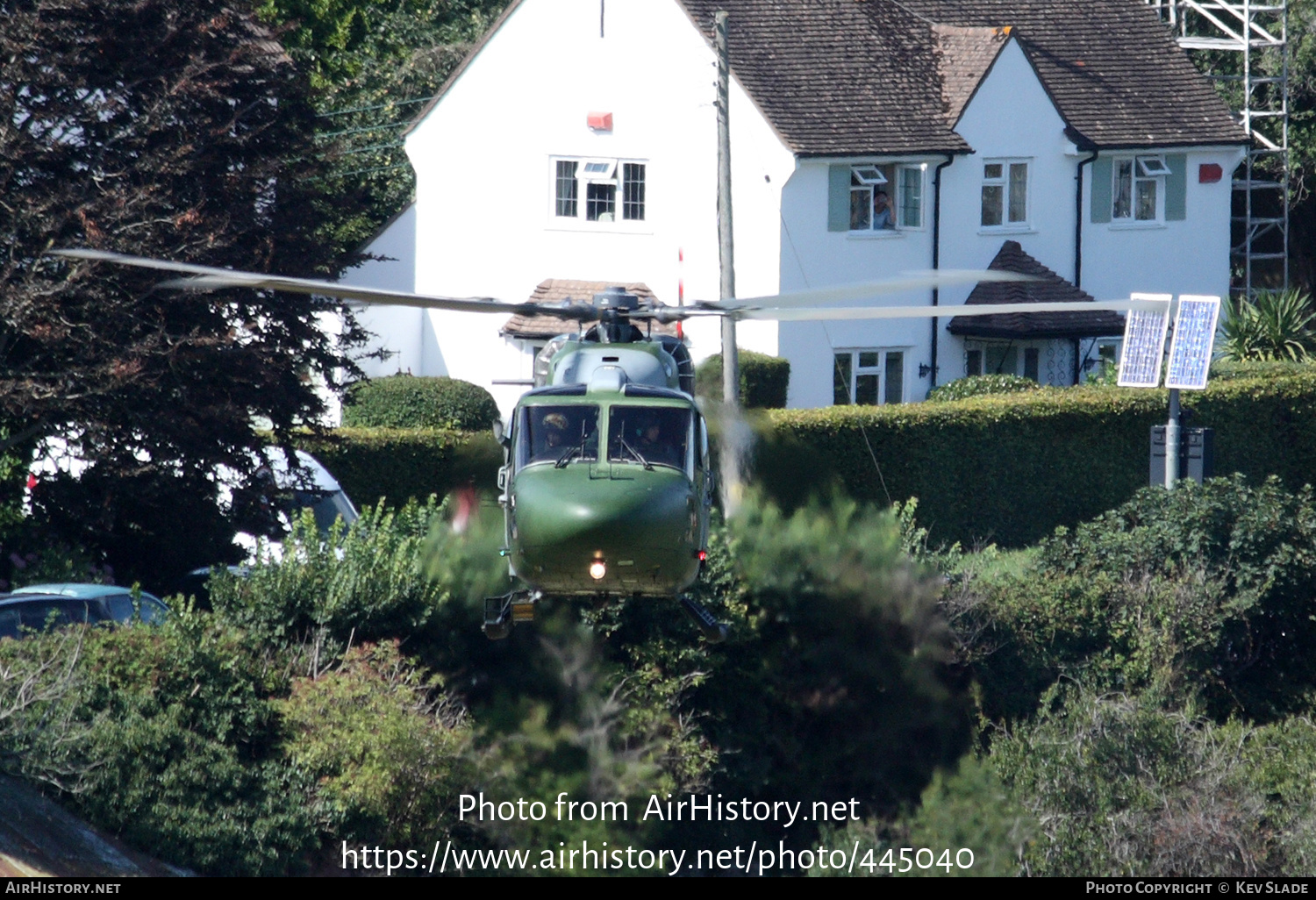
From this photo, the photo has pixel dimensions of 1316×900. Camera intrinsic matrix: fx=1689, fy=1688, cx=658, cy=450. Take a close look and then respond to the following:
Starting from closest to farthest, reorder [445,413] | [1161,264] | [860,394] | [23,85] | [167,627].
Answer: [167,627] < [23,85] < [445,413] < [860,394] < [1161,264]

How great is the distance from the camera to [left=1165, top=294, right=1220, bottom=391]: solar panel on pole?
21.4m

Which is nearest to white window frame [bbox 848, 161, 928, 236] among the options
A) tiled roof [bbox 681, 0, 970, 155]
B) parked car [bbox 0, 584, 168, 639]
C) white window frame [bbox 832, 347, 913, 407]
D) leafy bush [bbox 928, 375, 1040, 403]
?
tiled roof [bbox 681, 0, 970, 155]

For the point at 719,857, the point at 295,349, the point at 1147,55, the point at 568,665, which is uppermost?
the point at 1147,55

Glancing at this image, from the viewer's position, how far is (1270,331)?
3388 cm

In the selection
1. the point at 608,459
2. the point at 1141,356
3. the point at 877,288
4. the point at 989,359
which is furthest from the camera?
the point at 989,359

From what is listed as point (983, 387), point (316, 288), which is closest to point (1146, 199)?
point (983, 387)

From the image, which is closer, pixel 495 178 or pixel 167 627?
pixel 167 627

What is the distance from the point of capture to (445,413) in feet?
91.2

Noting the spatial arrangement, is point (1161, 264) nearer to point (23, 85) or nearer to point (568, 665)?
point (568, 665)

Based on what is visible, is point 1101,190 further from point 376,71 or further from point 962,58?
point 376,71

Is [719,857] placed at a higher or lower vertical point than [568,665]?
lower

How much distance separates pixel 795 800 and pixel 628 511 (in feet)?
24.8

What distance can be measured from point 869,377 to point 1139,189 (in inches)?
296

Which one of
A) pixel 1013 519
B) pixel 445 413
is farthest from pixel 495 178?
pixel 1013 519
